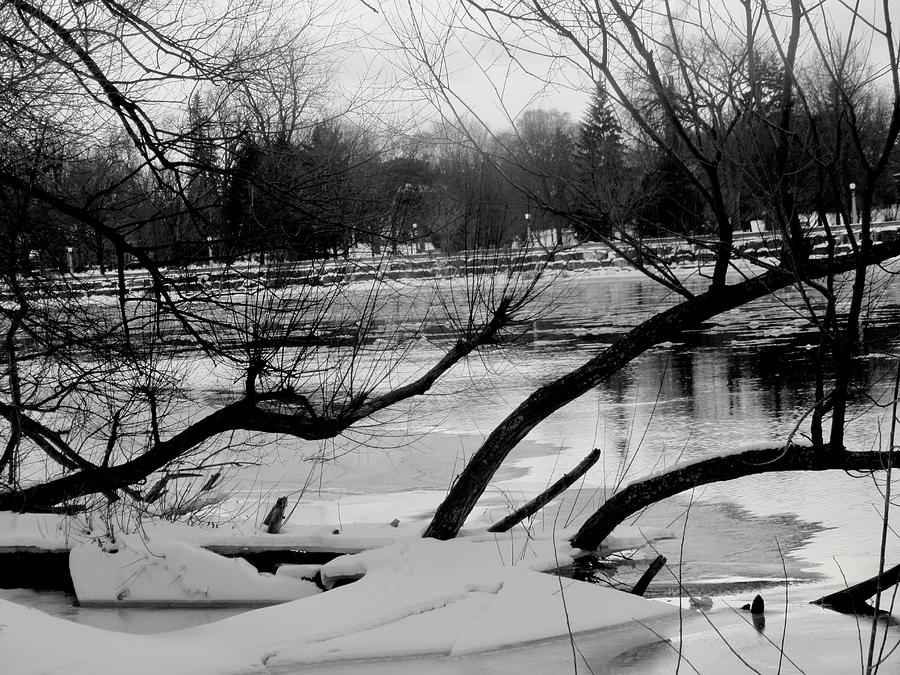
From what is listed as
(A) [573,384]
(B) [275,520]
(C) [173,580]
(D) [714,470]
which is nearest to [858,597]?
(D) [714,470]

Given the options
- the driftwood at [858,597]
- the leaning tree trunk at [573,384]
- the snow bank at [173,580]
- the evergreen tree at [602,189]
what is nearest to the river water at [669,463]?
the driftwood at [858,597]

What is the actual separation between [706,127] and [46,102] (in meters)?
3.70

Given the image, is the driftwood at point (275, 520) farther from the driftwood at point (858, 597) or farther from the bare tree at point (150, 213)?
the driftwood at point (858, 597)

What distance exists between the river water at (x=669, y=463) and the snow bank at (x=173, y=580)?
0.37 metres

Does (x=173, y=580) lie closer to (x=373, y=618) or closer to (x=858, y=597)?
(x=373, y=618)

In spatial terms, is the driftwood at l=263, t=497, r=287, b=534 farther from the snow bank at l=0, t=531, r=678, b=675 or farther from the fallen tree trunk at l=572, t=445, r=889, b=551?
the fallen tree trunk at l=572, t=445, r=889, b=551

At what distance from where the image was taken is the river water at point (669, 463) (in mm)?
6719

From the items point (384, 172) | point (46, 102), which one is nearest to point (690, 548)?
point (384, 172)

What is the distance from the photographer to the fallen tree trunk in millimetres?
5707

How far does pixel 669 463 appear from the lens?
383 inches

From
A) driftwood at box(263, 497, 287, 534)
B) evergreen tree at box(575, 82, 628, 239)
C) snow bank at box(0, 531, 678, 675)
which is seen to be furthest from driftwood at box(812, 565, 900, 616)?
driftwood at box(263, 497, 287, 534)

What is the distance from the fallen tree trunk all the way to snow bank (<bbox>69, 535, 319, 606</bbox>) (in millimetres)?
1981

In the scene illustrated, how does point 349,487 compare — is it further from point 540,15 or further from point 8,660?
point 540,15

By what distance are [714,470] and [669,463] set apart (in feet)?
11.7
